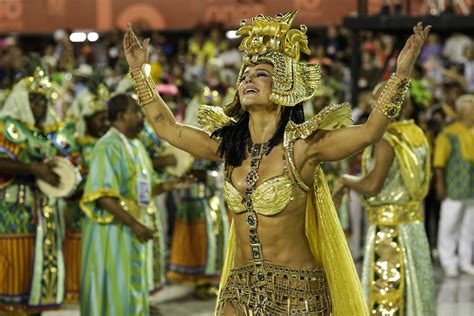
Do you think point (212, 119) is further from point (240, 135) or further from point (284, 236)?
point (284, 236)

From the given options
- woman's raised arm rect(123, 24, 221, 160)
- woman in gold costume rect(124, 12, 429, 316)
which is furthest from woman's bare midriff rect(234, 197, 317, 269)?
woman's raised arm rect(123, 24, 221, 160)

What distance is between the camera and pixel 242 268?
5.35m

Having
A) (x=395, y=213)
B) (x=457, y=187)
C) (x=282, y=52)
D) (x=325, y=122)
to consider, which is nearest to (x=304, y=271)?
(x=325, y=122)

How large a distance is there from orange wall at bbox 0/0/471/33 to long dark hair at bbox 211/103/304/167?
11.7 m

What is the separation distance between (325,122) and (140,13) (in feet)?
44.9

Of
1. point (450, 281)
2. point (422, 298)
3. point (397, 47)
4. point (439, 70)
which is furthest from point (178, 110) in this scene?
point (422, 298)

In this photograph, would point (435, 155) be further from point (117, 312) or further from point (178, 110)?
point (117, 312)

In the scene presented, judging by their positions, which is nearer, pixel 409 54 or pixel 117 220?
pixel 409 54

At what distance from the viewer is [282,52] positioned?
17.6 ft

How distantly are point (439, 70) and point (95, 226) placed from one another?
9325 millimetres

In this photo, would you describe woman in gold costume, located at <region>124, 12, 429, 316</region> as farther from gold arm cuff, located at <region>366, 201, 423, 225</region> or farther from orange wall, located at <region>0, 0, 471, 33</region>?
orange wall, located at <region>0, 0, 471, 33</region>

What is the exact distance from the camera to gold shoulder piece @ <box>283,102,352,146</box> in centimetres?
513

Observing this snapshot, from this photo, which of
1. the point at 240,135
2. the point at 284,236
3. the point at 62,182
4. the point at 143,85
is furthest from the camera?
the point at 62,182

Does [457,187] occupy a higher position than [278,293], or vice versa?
[457,187]
